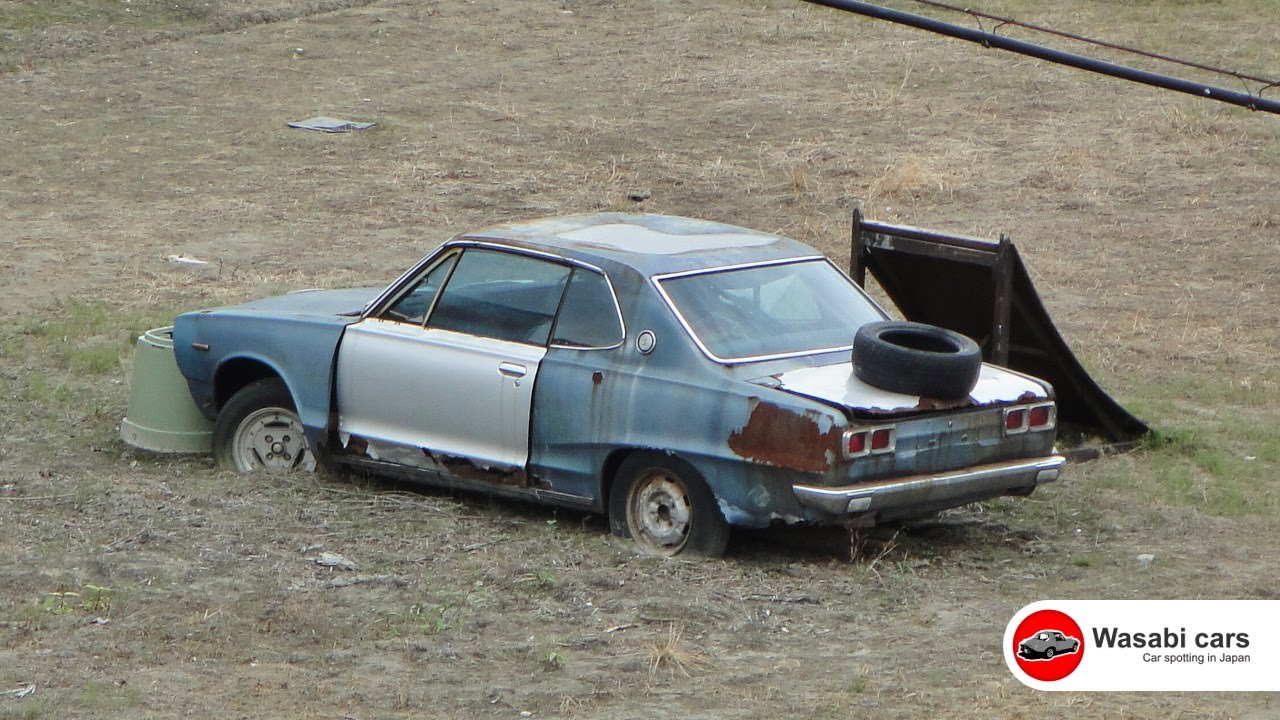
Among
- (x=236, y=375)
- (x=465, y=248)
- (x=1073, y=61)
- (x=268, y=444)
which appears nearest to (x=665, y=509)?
(x=465, y=248)

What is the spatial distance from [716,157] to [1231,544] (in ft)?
34.9

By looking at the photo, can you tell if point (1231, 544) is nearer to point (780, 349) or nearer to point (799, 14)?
point (780, 349)

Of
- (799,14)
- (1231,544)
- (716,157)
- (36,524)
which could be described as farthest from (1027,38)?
(36,524)

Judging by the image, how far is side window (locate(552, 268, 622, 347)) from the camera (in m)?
7.34

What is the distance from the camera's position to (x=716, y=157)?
58.2 ft

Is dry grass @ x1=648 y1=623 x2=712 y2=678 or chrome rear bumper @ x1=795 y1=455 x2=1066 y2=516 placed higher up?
chrome rear bumper @ x1=795 y1=455 x2=1066 y2=516

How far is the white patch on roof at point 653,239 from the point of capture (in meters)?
7.68

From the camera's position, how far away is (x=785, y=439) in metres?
6.71

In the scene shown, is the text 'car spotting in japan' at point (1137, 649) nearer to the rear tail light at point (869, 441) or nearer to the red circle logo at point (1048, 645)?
the red circle logo at point (1048, 645)

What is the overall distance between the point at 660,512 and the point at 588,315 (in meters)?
0.89

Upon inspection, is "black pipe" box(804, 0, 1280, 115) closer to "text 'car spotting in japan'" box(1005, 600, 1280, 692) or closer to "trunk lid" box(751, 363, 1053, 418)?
"trunk lid" box(751, 363, 1053, 418)

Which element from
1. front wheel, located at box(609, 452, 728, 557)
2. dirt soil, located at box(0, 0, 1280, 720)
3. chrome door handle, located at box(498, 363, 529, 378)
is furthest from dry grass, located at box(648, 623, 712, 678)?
chrome door handle, located at box(498, 363, 529, 378)

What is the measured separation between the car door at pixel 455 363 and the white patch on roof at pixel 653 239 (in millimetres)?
285

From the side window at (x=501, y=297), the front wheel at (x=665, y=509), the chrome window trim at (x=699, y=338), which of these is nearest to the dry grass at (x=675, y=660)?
the front wheel at (x=665, y=509)
